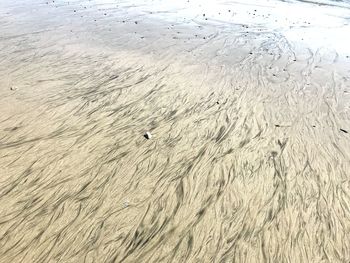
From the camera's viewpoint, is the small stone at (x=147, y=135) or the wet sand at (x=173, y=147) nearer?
the wet sand at (x=173, y=147)

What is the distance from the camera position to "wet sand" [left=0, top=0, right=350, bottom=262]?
98.7 inches

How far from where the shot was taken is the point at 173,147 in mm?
3568

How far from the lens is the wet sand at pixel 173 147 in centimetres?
251

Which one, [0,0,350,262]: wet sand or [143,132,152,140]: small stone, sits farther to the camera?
[143,132,152,140]: small stone

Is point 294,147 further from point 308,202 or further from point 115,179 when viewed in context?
point 115,179

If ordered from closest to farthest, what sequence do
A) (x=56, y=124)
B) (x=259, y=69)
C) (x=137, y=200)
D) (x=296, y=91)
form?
1. (x=137, y=200)
2. (x=56, y=124)
3. (x=296, y=91)
4. (x=259, y=69)

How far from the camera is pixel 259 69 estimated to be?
5582 millimetres

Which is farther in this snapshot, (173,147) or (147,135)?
(147,135)

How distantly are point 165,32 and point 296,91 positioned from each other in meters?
3.58

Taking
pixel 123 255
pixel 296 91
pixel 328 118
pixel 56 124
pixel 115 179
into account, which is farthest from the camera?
pixel 296 91

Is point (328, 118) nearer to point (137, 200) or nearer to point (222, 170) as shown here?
point (222, 170)

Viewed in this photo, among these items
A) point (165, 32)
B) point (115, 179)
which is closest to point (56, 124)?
point (115, 179)

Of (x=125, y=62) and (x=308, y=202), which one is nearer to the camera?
(x=308, y=202)

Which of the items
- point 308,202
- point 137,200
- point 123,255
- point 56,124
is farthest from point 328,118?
point 56,124
